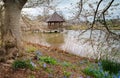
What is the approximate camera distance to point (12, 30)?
605 centimetres

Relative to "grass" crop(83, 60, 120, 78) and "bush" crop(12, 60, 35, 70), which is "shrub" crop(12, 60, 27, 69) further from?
"grass" crop(83, 60, 120, 78)

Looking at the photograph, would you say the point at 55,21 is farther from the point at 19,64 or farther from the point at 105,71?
the point at 19,64

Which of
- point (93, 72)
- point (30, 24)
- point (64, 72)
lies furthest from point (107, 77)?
point (30, 24)

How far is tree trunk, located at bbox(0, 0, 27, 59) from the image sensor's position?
19.6 ft

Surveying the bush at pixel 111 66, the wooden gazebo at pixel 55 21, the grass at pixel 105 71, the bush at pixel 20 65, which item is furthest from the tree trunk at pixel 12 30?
the wooden gazebo at pixel 55 21

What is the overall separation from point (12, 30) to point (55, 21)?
5445 cm

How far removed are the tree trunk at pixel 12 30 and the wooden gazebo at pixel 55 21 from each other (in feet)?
168

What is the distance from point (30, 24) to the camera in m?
14.9

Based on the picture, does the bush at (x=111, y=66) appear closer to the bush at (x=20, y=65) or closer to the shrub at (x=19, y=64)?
the bush at (x=20, y=65)

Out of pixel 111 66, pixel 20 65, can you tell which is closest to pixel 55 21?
pixel 111 66

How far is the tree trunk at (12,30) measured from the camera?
5.98 m

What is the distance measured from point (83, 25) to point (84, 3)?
829 mm

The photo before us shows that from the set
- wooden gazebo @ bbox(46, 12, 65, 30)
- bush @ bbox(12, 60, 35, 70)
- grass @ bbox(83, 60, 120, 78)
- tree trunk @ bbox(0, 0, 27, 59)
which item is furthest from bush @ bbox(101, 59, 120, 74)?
wooden gazebo @ bbox(46, 12, 65, 30)

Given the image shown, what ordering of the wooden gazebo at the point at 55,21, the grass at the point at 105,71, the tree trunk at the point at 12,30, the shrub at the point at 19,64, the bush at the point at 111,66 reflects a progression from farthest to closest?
the wooden gazebo at the point at 55,21 → the bush at the point at 111,66 → the tree trunk at the point at 12,30 → the grass at the point at 105,71 → the shrub at the point at 19,64
